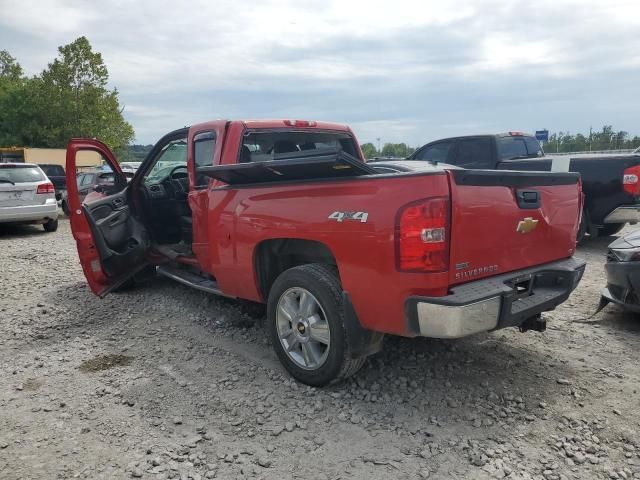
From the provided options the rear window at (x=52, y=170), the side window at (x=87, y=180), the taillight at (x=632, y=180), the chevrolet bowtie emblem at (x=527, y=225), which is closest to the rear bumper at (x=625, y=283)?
the chevrolet bowtie emblem at (x=527, y=225)

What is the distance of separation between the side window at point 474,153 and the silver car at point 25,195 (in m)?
8.89

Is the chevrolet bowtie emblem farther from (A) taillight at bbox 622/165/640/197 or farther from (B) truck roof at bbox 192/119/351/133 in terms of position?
(A) taillight at bbox 622/165/640/197

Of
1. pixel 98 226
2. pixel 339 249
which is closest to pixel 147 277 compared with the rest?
pixel 98 226

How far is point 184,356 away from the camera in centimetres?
412

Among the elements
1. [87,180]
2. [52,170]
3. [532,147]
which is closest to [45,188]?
[87,180]

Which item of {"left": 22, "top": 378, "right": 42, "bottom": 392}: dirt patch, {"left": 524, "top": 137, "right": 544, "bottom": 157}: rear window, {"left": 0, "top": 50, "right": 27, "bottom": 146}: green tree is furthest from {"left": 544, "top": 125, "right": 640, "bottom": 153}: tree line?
{"left": 0, "top": 50, "right": 27, "bottom": 146}: green tree

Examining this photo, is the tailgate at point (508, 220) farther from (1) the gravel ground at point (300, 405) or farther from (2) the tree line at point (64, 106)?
(2) the tree line at point (64, 106)

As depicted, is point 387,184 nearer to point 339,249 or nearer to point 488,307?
point 339,249

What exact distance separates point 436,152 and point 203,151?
272 inches

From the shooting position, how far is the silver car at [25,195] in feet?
34.8

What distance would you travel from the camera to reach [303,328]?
3521 mm

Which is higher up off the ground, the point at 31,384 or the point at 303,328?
the point at 303,328

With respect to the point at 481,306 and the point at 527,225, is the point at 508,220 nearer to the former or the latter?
the point at 527,225

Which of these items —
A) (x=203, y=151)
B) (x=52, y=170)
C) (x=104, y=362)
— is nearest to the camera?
(x=104, y=362)
